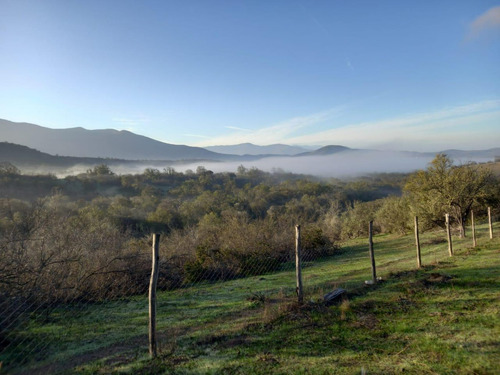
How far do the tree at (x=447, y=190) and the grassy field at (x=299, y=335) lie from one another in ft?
40.7

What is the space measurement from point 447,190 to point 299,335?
749 inches

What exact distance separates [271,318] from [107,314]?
16.5ft

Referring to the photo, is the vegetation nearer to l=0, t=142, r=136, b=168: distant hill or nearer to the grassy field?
the grassy field

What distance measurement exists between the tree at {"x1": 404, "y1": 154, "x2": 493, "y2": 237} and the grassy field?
40.7 ft

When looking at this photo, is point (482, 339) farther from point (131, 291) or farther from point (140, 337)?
point (131, 291)

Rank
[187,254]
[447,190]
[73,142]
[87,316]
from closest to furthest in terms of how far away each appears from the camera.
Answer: [187,254] → [87,316] → [447,190] → [73,142]

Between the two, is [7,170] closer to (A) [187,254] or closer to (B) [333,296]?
(A) [187,254]

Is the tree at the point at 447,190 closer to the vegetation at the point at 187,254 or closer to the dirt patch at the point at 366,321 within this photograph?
the vegetation at the point at 187,254

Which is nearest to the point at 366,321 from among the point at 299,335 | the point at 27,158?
the point at 299,335

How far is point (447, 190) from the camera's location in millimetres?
19781

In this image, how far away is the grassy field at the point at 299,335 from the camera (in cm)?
446

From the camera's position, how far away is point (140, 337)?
6.24 meters

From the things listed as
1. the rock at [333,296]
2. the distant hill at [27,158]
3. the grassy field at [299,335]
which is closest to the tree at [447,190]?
the grassy field at [299,335]

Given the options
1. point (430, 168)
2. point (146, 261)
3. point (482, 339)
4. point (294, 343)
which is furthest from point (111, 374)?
point (430, 168)
